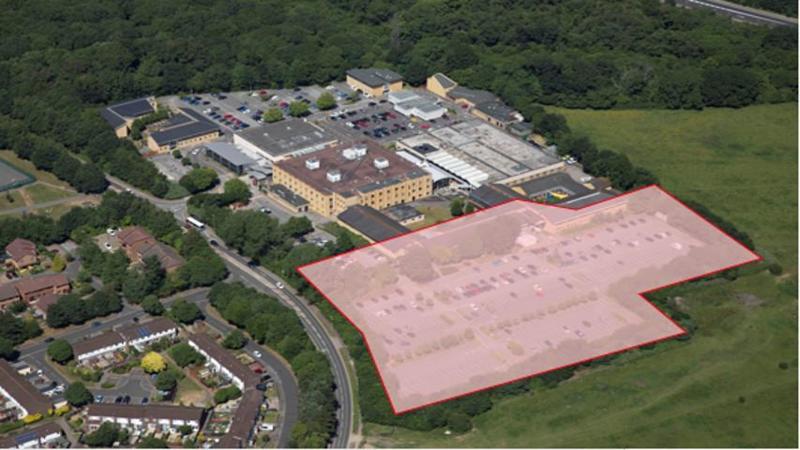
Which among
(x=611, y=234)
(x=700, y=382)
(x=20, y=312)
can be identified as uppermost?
(x=611, y=234)

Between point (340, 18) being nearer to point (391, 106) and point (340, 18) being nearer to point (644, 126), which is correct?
point (391, 106)

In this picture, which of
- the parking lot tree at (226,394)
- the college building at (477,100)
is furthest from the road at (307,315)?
the college building at (477,100)

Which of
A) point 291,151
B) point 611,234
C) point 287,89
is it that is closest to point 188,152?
point 291,151

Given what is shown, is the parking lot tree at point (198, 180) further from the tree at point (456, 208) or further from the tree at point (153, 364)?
the tree at point (153, 364)

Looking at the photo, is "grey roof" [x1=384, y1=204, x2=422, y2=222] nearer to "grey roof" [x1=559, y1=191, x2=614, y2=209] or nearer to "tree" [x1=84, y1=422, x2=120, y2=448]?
"grey roof" [x1=559, y1=191, x2=614, y2=209]

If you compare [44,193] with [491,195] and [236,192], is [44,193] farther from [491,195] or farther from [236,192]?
[491,195]

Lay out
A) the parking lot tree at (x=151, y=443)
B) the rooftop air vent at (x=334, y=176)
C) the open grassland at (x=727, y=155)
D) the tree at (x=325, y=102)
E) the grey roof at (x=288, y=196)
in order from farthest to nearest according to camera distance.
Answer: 1. the tree at (x=325, y=102)
2. the rooftop air vent at (x=334, y=176)
3. the grey roof at (x=288, y=196)
4. the open grassland at (x=727, y=155)
5. the parking lot tree at (x=151, y=443)
